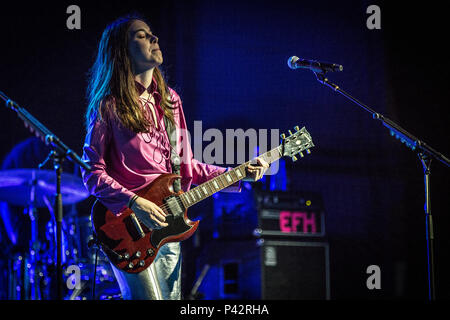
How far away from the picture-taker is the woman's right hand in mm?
2494

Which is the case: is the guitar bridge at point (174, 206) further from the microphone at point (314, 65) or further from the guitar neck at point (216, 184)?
the microphone at point (314, 65)

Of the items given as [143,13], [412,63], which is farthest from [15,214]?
[412,63]

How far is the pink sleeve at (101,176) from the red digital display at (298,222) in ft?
7.16

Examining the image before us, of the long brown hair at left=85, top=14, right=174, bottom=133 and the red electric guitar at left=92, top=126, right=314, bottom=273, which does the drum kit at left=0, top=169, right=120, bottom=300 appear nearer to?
the long brown hair at left=85, top=14, right=174, bottom=133

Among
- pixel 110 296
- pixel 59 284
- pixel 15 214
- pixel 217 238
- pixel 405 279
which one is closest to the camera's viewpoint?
pixel 59 284

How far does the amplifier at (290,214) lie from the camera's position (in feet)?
14.3

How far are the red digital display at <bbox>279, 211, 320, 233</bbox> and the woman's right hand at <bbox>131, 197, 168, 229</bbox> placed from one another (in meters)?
2.07

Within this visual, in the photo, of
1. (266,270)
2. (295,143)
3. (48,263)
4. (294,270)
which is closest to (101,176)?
(295,143)

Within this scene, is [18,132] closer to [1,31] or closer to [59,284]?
[1,31]

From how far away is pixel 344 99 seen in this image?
5.27 metres

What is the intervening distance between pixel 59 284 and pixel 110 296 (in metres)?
1.51

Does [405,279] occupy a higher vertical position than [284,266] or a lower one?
lower

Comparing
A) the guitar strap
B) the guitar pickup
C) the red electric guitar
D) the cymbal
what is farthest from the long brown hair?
the cymbal
